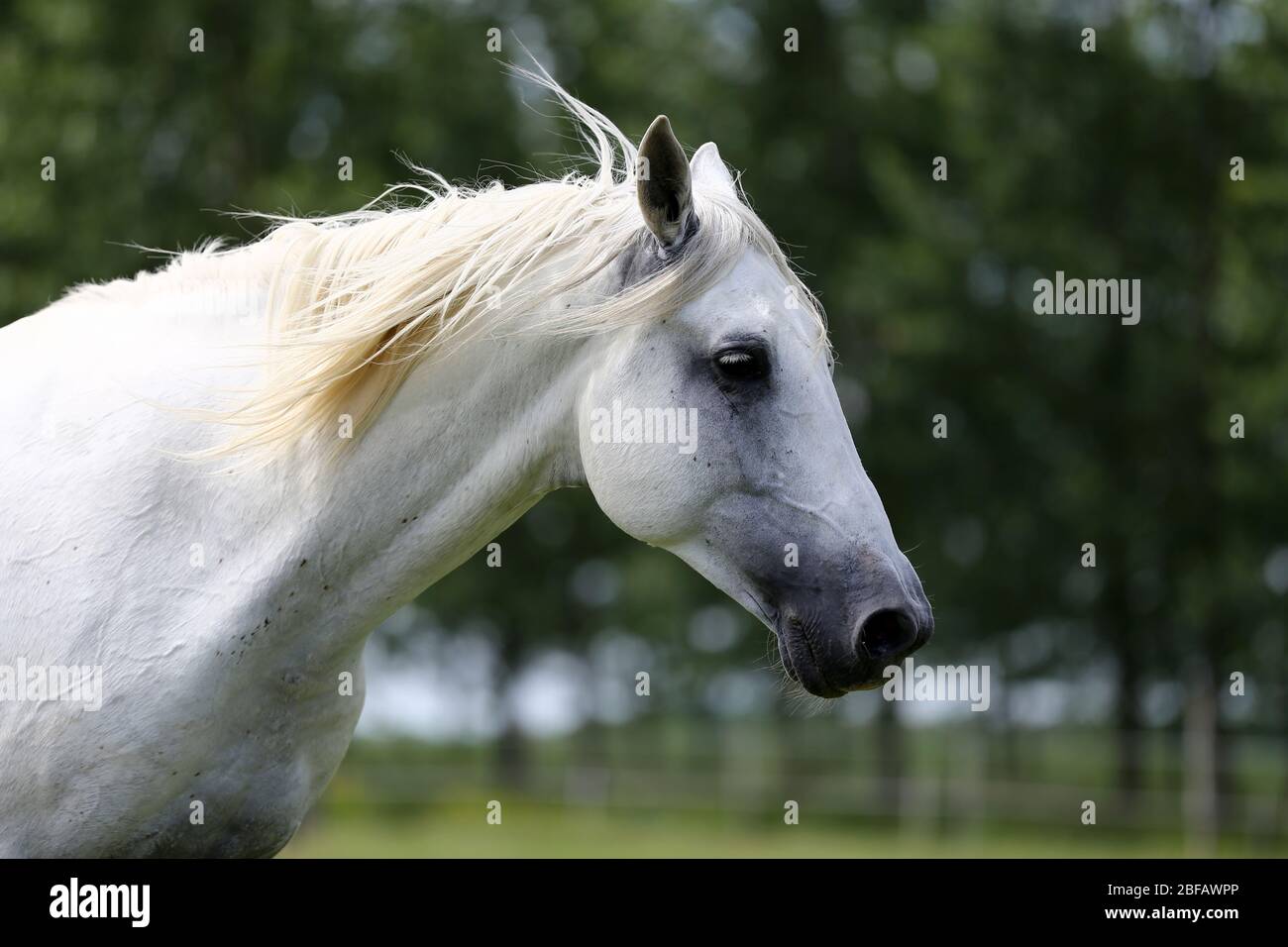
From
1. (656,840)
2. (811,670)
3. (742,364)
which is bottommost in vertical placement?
(656,840)

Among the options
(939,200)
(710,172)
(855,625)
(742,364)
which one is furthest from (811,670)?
(939,200)

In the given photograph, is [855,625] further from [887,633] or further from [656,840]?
[656,840]

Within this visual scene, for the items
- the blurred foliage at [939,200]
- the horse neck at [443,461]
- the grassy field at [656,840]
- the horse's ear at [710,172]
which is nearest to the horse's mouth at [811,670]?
the horse neck at [443,461]

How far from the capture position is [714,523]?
3.50 m

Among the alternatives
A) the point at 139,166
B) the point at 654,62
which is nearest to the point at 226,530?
the point at 139,166

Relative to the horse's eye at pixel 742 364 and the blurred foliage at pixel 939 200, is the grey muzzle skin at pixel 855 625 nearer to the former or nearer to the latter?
the horse's eye at pixel 742 364

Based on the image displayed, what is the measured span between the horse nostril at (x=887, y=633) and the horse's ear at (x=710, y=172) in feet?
4.20

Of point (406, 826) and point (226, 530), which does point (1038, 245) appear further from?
point (226, 530)

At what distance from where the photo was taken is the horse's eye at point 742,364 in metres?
3.46

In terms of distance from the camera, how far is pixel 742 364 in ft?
11.4

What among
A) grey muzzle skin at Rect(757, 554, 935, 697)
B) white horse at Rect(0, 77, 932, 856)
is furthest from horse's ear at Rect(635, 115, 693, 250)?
grey muzzle skin at Rect(757, 554, 935, 697)

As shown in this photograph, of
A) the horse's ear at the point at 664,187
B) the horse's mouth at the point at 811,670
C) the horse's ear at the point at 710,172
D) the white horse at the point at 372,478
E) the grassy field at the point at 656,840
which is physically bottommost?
the grassy field at the point at 656,840

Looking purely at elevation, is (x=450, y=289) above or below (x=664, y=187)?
below

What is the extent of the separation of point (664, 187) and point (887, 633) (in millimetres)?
1240
